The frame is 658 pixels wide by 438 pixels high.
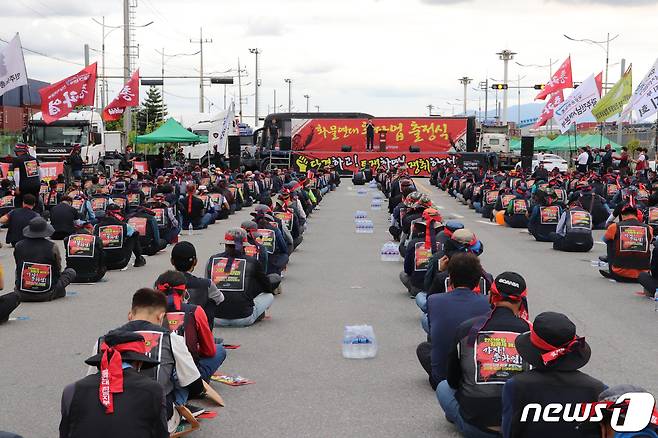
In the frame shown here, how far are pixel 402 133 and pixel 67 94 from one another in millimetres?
24665

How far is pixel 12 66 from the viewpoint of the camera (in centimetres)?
2436

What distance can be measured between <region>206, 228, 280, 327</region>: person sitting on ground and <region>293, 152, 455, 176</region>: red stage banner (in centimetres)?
4030

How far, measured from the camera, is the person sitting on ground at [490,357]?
614cm

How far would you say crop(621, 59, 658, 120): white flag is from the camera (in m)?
26.9

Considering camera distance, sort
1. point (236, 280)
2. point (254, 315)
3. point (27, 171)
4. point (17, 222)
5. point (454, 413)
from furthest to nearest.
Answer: point (27, 171), point (17, 222), point (254, 315), point (236, 280), point (454, 413)

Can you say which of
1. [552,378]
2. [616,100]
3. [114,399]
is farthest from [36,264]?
[616,100]

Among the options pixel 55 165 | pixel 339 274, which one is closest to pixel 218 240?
pixel 339 274

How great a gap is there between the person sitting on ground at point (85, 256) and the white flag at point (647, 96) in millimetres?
17914

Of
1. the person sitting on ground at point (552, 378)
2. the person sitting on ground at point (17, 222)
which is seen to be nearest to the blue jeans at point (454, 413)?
the person sitting on ground at point (552, 378)

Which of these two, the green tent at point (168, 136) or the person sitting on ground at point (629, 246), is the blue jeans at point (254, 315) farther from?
the green tent at point (168, 136)

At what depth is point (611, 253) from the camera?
589 inches

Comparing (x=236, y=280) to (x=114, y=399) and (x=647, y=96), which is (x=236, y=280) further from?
(x=647, y=96)

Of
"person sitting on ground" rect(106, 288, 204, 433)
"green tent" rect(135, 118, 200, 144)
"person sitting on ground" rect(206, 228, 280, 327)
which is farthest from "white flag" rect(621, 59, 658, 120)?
"person sitting on ground" rect(106, 288, 204, 433)

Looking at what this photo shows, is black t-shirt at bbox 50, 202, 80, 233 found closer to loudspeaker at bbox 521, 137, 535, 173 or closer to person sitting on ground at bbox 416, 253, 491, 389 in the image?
person sitting on ground at bbox 416, 253, 491, 389
